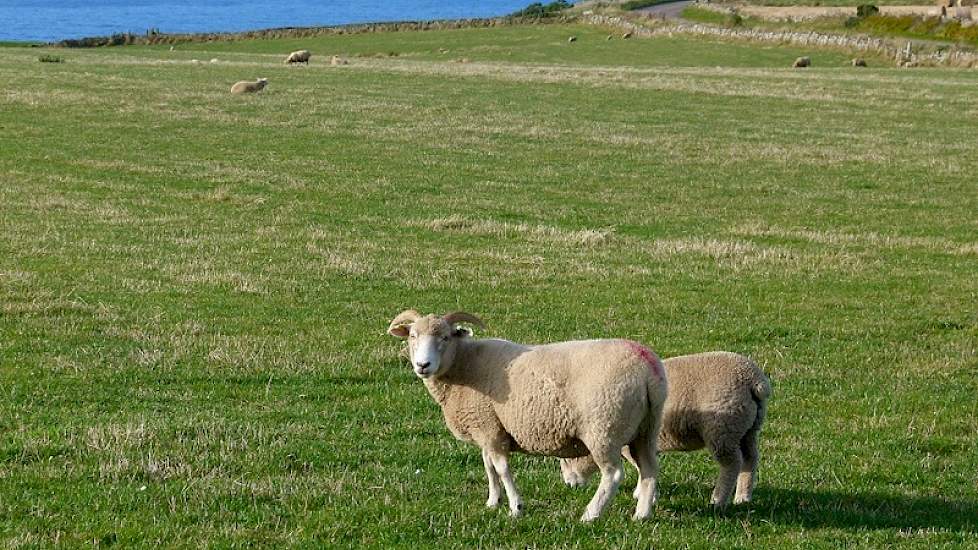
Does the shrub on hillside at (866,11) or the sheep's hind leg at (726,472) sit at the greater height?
the sheep's hind leg at (726,472)

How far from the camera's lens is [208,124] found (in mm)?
36000

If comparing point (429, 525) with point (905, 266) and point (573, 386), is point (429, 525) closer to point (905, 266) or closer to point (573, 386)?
point (573, 386)

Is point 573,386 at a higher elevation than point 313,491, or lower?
higher

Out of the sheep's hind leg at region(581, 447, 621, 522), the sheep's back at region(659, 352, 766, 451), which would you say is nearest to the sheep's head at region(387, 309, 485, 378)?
the sheep's hind leg at region(581, 447, 621, 522)

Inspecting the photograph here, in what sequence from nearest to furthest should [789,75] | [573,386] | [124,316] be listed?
1. [573,386]
2. [124,316]
3. [789,75]

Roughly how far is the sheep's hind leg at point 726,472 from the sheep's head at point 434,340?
185cm

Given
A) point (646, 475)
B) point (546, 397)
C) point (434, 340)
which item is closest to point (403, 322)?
point (434, 340)

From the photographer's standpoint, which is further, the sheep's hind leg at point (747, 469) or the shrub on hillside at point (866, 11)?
the shrub on hillside at point (866, 11)

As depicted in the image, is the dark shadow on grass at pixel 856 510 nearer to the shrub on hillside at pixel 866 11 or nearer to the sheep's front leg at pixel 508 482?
the sheep's front leg at pixel 508 482

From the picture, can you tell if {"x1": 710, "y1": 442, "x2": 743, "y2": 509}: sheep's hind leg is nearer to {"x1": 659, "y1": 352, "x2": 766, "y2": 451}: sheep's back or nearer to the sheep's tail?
{"x1": 659, "y1": 352, "x2": 766, "y2": 451}: sheep's back

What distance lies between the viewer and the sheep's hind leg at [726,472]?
26.6 feet

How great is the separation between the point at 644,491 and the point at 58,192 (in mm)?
19285

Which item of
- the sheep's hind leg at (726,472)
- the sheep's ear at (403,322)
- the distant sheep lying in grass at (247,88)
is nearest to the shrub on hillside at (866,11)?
the distant sheep lying in grass at (247,88)

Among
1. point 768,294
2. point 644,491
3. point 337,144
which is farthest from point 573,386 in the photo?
point 337,144
